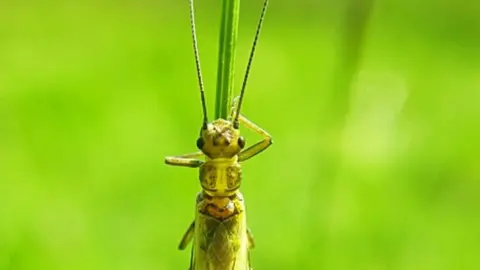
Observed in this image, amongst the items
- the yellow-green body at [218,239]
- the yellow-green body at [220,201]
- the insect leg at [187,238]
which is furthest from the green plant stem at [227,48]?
the insect leg at [187,238]

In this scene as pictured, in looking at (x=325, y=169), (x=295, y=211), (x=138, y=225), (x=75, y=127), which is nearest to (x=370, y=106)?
(x=295, y=211)

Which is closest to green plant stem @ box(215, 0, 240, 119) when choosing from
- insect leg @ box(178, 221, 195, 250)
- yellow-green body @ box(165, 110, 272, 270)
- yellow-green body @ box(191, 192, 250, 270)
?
yellow-green body @ box(165, 110, 272, 270)

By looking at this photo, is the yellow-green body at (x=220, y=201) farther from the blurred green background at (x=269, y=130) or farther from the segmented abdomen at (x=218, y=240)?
the blurred green background at (x=269, y=130)

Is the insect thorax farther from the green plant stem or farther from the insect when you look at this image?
the green plant stem

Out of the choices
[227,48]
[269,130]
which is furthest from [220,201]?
[269,130]

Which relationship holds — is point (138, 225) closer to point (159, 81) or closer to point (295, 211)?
point (295, 211)

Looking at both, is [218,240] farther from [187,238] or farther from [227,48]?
[227,48]
